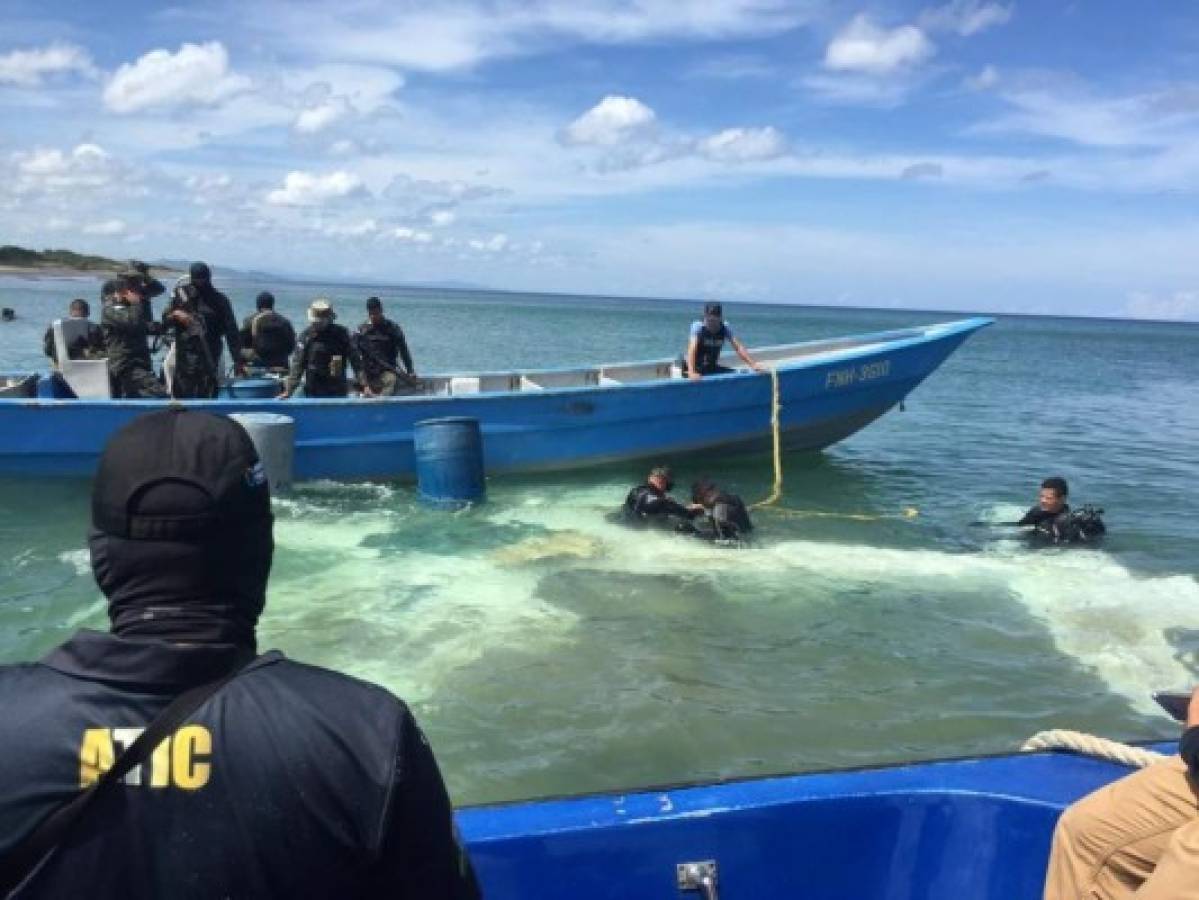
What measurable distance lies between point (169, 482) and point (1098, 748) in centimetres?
286

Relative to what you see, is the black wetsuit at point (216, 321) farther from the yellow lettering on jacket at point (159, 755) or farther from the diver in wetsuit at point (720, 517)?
the yellow lettering on jacket at point (159, 755)

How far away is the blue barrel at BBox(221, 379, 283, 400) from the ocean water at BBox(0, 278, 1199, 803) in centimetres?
127

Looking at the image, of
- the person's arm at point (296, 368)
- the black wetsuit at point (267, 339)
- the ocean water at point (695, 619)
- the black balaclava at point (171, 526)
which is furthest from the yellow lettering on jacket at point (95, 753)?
the black wetsuit at point (267, 339)

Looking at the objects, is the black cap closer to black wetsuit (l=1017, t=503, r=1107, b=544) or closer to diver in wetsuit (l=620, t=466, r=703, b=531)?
diver in wetsuit (l=620, t=466, r=703, b=531)

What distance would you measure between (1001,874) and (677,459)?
932 cm

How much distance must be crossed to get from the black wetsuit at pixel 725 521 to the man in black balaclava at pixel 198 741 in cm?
763

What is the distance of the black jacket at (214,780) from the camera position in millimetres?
1149

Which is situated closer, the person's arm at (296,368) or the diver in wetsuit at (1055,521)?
the diver in wetsuit at (1055,521)

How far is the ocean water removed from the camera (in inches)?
219

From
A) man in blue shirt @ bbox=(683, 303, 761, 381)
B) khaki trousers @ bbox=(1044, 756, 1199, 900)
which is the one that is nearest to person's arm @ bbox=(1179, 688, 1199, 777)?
khaki trousers @ bbox=(1044, 756, 1199, 900)

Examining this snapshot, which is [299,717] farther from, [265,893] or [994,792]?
[994,792]

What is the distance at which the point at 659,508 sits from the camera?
29.5 feet

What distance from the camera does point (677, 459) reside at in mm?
12070

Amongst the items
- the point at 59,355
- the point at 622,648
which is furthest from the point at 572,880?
the point at 59,355
